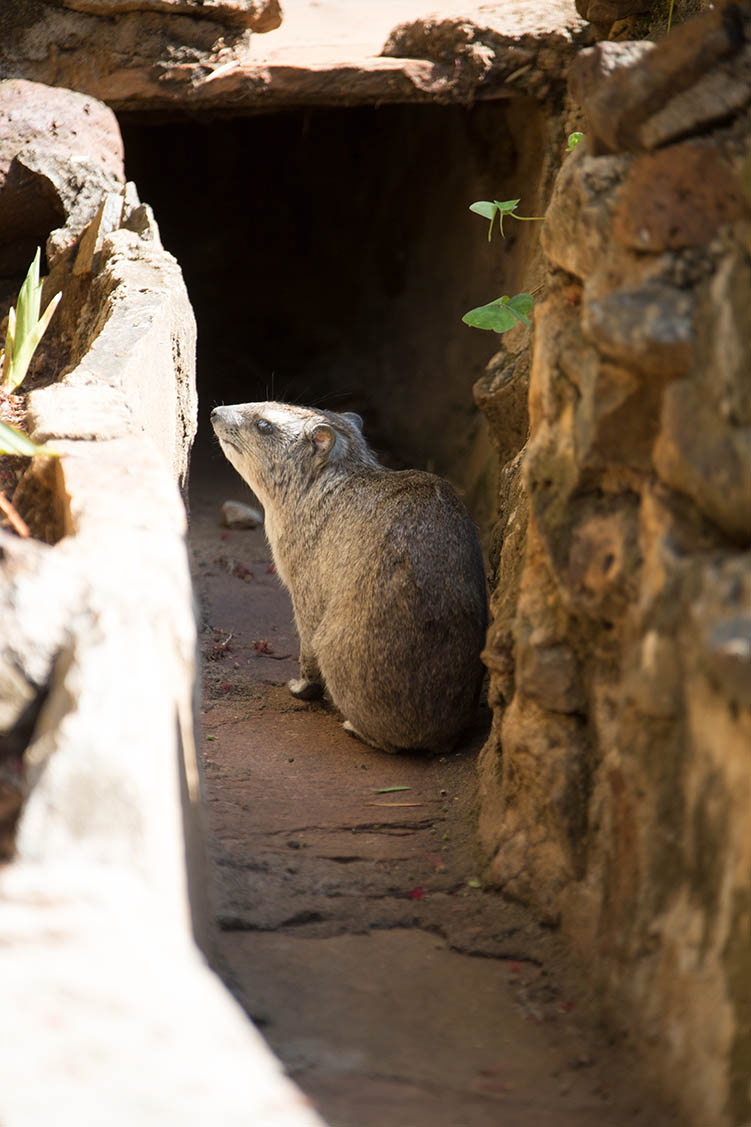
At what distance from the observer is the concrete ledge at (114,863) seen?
190 cm

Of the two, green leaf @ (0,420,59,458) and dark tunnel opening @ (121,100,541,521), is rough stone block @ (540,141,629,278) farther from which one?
dark tunnel opening @ (121,100,541,521)

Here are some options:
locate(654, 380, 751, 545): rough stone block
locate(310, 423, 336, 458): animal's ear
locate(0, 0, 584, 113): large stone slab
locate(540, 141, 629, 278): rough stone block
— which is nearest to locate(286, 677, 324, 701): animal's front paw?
locate(310, 423, 336, 458): animal's ear

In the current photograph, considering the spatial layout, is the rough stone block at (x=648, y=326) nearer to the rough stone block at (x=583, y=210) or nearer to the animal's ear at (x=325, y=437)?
the rough stone block at (x=583, y=210)

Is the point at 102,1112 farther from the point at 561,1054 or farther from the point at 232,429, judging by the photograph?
the point at 232,429

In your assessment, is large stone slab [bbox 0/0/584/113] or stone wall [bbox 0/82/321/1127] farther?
large stone slab [bbox 0/0/584/113]

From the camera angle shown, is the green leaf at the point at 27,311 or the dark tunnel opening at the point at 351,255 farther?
the dark tunnel opening at the point at 351,255

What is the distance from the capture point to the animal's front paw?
537cm

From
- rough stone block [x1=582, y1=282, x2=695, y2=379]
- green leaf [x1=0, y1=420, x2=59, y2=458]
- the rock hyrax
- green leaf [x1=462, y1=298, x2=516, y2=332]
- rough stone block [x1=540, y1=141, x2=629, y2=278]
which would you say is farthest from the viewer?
the rock hyrax

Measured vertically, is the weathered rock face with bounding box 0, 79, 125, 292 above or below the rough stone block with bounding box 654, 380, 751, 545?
above

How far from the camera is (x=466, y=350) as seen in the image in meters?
8.43

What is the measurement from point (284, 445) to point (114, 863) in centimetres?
361

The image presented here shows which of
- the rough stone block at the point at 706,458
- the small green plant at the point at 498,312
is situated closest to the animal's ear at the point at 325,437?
the small green plant at the point at 498,312

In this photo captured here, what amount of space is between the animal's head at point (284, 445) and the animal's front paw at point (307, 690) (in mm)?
937

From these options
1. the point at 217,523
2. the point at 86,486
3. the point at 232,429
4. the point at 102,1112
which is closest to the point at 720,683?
the point at 102,1112
